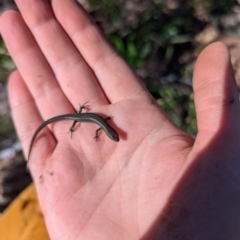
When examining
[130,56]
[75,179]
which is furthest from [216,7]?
[75,179]

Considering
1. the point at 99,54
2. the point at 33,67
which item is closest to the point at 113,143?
the point at 99,54

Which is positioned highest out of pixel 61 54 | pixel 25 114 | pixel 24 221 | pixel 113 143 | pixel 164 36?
pixel 61 54

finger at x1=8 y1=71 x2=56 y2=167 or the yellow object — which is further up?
finger at x1=8 y1=71 x2=56 y2=167

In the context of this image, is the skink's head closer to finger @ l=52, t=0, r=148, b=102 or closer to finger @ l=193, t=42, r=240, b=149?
finger @ l=52, t=0, r=148, b=102

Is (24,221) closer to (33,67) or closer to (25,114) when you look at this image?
(25,114)

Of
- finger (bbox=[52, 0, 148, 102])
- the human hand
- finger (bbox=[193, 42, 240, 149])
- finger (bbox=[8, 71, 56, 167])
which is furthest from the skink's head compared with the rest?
finger (bbox=[193, 42, 240, 149])

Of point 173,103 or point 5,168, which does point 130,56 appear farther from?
point 5,168

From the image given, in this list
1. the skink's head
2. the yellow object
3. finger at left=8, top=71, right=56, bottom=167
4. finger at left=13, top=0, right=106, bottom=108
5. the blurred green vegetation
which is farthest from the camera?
the blurred green vegetation
